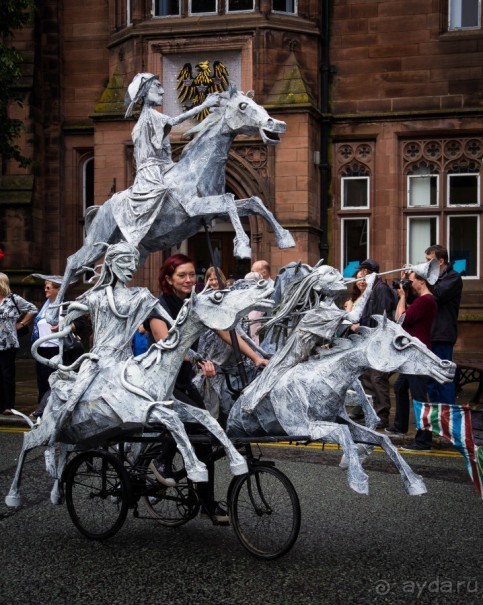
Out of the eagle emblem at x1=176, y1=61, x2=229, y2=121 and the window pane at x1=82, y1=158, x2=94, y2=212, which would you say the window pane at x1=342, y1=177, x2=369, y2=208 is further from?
the window pane at x1=82, y1=158, x2=94, y2=212

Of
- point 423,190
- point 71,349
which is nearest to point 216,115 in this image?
point 71,349

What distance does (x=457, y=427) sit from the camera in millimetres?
5961

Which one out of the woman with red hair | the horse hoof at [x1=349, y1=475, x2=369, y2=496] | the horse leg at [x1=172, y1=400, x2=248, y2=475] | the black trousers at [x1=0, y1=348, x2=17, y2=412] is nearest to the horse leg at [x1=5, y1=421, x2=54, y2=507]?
the woman with red hair

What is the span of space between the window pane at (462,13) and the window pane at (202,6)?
4.78 metres

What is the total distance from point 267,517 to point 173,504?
1.70 m

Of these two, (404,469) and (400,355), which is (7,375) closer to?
(400,355)

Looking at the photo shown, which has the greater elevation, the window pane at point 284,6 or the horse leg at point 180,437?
the window pane at point 284,6

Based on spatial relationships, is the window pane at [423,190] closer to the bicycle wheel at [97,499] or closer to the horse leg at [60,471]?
the bicycle wheel at [97,499]

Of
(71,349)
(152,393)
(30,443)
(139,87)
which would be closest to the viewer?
(152,393)

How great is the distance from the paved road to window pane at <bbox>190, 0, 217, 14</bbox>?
43.3 ft

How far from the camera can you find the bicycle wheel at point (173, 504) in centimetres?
630

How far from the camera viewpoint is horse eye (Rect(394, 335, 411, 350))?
6062mm

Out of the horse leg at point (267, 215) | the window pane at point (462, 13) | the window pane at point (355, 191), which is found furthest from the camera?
the window pane at point (355, 191)

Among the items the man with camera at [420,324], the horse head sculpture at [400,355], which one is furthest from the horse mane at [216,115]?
the horse head sculpture at [400,355]
